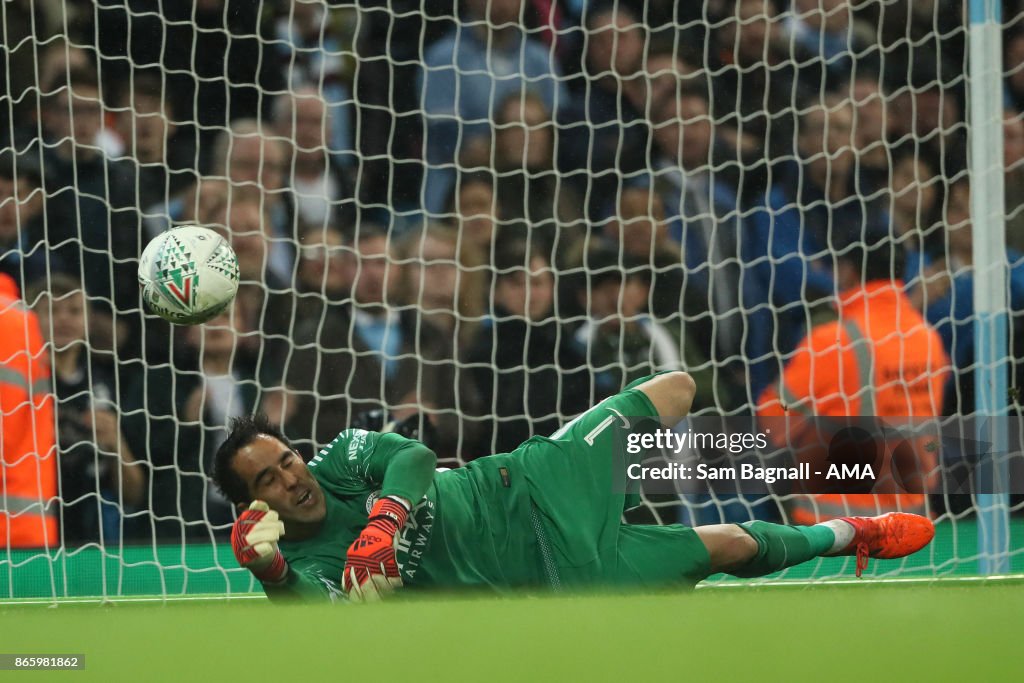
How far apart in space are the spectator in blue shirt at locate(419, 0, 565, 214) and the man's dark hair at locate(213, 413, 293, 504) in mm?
1527

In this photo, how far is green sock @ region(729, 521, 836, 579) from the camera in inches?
154

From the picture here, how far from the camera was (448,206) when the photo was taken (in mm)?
4875

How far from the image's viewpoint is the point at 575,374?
15.4 ft

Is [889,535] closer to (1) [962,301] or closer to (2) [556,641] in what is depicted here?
(1) [962,301]

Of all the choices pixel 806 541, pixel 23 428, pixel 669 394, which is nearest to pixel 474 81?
pixel 669 394

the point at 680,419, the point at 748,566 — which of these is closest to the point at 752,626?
the point at 748,566

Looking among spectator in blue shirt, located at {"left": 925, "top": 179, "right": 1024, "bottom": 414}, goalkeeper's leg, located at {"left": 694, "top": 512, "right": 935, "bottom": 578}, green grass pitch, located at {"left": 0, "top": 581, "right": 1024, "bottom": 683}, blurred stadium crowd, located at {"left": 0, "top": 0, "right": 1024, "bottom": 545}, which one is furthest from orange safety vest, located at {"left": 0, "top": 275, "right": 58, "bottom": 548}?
spectator in blue shirt, located at {"left": 925, "top": 179, "right": 1024, "bottom": 414}

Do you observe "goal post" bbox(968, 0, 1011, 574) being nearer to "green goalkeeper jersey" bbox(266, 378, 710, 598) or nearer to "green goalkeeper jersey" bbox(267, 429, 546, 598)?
"green goalkeeper jersey" bbox(266, 378, 710, 598)

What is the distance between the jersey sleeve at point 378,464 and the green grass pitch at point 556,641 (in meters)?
0.60

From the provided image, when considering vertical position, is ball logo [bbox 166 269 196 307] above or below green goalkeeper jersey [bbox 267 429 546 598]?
above

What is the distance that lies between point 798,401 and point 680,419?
61 cm

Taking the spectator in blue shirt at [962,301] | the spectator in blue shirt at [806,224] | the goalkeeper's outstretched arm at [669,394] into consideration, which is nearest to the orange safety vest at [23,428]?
the goalkeeper's outstretched arm at [669,394]

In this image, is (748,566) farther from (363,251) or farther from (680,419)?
(363,251)

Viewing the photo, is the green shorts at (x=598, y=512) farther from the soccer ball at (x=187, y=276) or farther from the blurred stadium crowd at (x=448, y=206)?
the soccer ball at (x=187, y=276)
